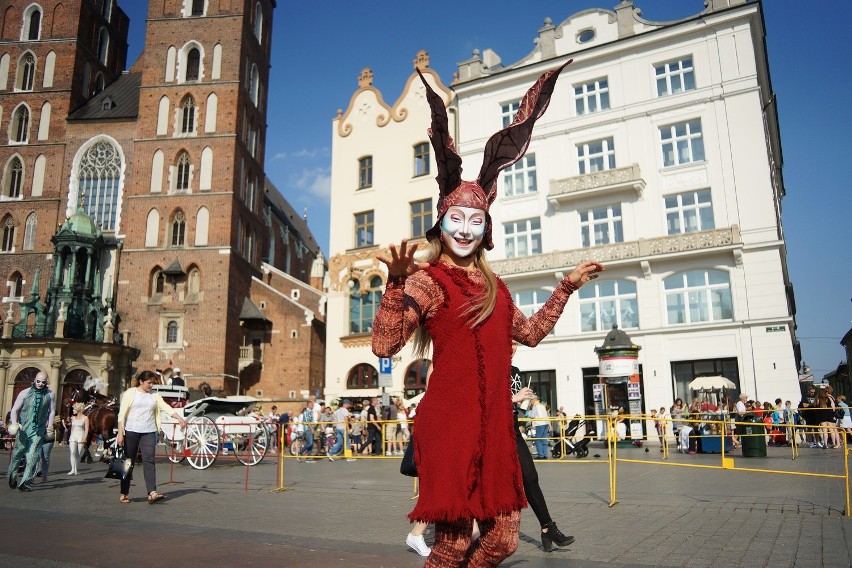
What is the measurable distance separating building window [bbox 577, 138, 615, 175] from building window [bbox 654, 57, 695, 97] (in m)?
2.88

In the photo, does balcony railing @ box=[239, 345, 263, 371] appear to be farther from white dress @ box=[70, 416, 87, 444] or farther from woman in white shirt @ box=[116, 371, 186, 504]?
woman in white shirt @ box=[116, 371, 186, 504]

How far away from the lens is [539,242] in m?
28.7

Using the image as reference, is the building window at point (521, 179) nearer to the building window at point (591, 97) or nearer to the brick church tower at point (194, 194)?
the building window at point (591, 97)

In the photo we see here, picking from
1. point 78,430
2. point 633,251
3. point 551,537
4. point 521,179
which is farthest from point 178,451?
point 521,179

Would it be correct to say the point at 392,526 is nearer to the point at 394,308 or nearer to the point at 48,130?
the point at 394,308

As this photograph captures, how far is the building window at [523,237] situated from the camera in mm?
28734

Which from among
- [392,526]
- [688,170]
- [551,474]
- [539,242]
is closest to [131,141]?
[539,242]

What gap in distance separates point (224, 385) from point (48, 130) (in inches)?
837

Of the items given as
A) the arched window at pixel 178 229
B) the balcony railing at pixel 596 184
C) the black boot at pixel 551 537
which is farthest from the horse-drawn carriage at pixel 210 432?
the arched window at pixel 178 229

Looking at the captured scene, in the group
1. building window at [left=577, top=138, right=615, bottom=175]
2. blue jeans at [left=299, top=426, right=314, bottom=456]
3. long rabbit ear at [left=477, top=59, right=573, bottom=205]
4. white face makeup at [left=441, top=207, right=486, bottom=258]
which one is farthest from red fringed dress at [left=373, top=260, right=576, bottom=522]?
building window at [left=577, top=138, right=615, bottom=175]

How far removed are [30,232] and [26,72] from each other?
11.5 m

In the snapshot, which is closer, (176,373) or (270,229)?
(176,373)

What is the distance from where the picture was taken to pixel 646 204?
86.5ft

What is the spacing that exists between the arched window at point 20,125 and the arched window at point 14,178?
4.55 ft
